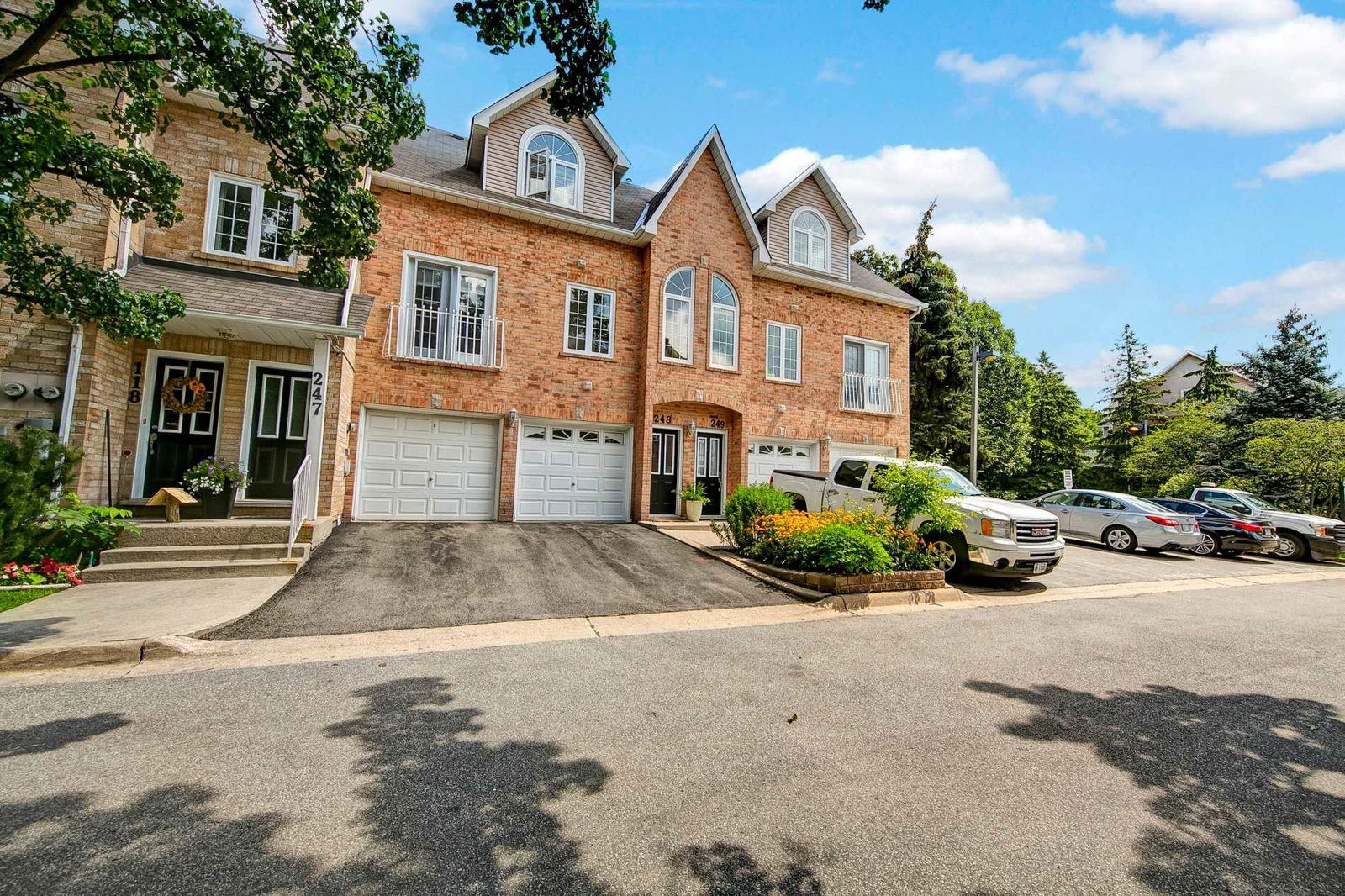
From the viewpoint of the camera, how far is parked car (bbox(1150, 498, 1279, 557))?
14211 mm

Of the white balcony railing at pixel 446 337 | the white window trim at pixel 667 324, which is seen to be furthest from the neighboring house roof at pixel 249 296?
the white window trim at pixel 667 324

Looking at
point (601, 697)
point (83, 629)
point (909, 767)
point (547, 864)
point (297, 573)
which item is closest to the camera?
point (547, 864)

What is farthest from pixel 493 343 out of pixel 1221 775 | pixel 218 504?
pixel 1221 775

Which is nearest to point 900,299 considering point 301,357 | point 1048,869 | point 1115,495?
point 1115,495

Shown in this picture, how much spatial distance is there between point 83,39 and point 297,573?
6.09 metres

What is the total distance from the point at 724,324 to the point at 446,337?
6.75 meters

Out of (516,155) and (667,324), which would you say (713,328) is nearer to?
(667,324)

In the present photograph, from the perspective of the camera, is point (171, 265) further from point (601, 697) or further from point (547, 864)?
point (547, 864)

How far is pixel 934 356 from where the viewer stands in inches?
925

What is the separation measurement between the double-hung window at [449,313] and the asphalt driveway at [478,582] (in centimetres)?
375

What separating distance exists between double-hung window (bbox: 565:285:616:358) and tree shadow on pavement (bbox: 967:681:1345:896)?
1079 centimetres

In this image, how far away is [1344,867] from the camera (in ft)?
8.37

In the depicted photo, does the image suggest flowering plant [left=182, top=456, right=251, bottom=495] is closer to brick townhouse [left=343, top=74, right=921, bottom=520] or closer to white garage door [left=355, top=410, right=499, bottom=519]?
Answer: brick townhouse [left=343, top=74, right=921, bottom=520]

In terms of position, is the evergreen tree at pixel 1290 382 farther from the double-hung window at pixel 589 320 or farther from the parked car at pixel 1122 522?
the double-hung window at pixel 589 320
